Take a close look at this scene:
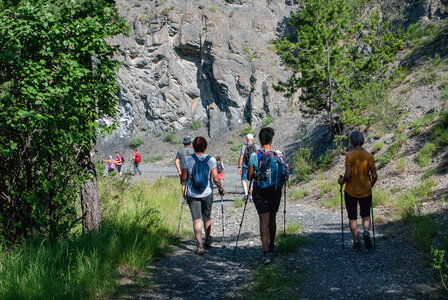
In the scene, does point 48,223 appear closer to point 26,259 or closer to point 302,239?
point 26,259

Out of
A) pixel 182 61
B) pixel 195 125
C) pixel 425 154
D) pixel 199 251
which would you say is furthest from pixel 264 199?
pixel 182 61

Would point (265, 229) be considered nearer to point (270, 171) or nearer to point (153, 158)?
point (270, 171)

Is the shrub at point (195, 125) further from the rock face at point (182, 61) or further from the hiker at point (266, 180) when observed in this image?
the hiker at point (266, 180)

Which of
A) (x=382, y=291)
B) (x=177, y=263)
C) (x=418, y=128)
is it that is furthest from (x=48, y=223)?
(x=418, y=128)

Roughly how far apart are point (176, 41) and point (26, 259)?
1561 inches

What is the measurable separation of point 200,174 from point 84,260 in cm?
225

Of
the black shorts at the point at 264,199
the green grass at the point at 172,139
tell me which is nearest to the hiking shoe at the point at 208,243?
the black shorts at the point at 264,199

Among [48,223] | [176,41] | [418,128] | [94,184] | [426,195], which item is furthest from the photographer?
[176,41]

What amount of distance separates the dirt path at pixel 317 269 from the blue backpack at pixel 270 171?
47.7 inches

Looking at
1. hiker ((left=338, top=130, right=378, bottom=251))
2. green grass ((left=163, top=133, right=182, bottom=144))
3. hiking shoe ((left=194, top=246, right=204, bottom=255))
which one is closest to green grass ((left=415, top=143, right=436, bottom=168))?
hiker ((left=338, top=130, right=378, bottom=251))

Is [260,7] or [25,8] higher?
[260,7]

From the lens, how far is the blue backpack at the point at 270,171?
587 centimetres

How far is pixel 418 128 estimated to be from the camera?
13.1m

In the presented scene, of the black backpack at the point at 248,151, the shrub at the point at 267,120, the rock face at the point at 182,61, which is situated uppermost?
the rock face at the point at 182,61
